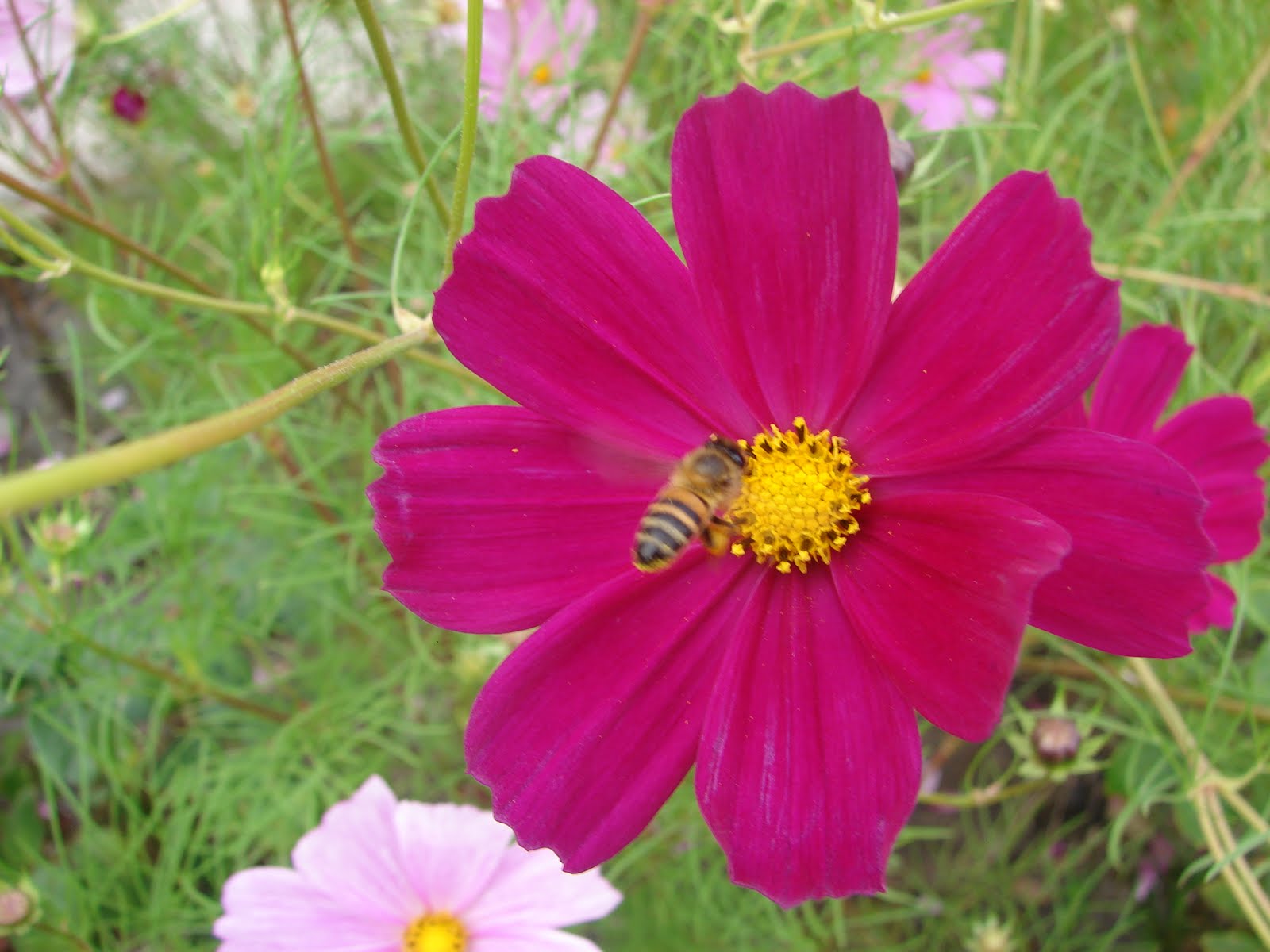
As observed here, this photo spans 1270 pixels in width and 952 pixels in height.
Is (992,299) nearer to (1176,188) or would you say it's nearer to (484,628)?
(484,628)

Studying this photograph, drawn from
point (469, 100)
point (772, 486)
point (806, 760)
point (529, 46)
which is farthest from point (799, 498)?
point (529, 46)

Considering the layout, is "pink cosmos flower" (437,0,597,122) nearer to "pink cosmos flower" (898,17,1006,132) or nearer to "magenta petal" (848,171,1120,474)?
"pink cosmos flower" (898,17,1006,132)

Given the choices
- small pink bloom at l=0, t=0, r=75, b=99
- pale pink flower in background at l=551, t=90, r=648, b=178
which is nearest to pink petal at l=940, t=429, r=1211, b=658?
pale pink flower in background at l=551, t=90, r=648, b=178

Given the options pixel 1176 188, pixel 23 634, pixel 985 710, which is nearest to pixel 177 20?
pixel 23 634

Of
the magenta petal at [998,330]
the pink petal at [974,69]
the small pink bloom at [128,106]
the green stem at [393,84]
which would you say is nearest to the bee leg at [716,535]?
the magenta petal at [998,330]

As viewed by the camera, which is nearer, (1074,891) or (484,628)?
(484,628)

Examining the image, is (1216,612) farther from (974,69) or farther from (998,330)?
(974,69)
